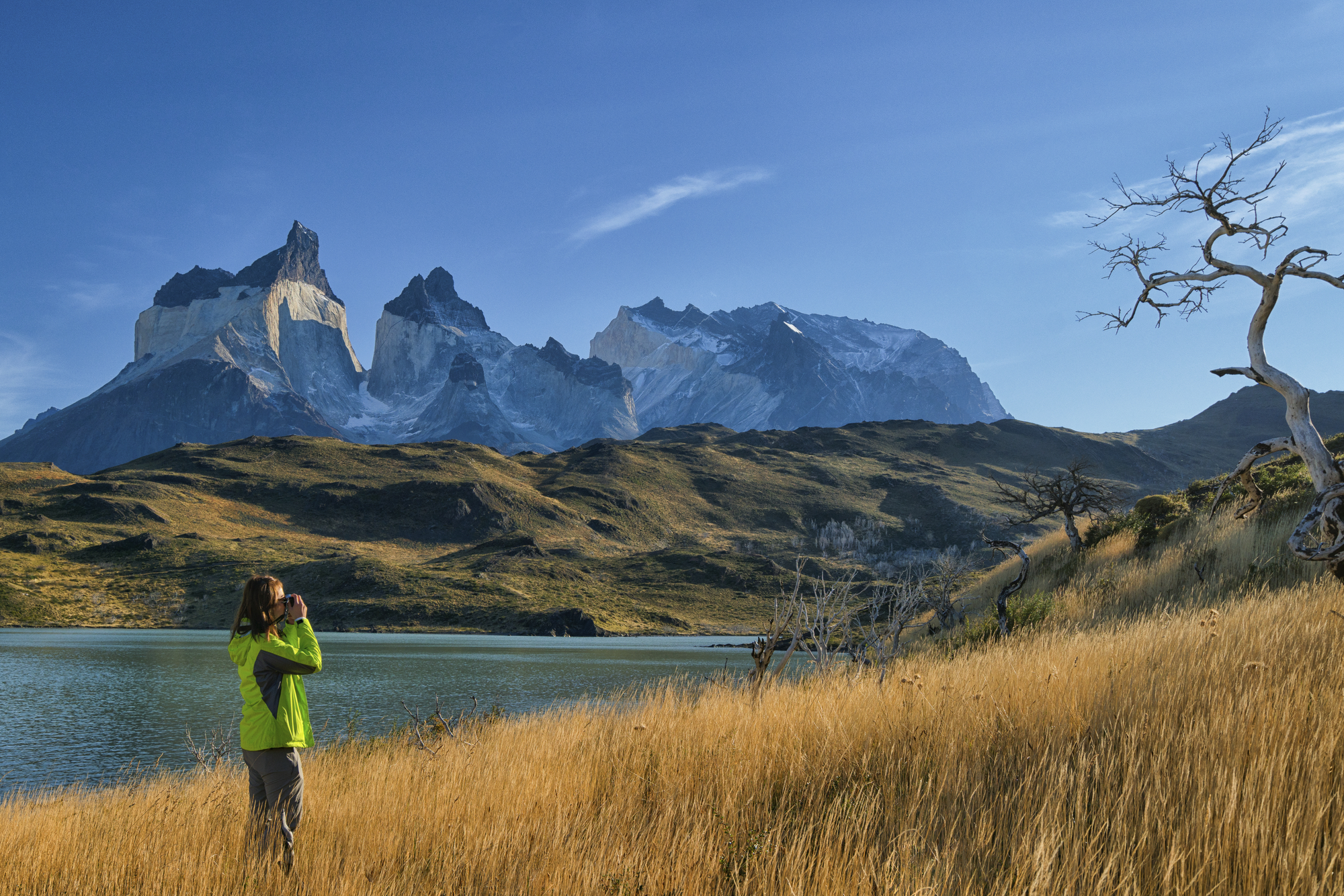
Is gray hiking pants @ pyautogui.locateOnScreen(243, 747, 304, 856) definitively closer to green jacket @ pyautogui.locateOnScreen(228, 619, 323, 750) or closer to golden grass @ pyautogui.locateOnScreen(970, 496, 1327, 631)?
green jacket @ pyautogui.locateOnScreen(228, 619, 323, 750)

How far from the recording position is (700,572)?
493 ft

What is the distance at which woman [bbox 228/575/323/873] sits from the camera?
5.50m

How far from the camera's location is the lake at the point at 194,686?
2394 cm

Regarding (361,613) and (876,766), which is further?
(361,613)

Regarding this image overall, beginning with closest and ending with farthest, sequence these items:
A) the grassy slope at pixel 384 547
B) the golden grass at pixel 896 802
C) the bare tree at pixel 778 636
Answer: the golden grass at pixel 896 802 < the bare tree at pixel 778 636 < the grassy slope at pixel 384 547

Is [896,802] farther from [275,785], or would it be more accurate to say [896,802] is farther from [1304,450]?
[1304,450]

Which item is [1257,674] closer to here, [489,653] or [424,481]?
[489,653]

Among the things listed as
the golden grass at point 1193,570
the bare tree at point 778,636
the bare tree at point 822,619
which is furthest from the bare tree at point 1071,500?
the bare tree at point 778,636

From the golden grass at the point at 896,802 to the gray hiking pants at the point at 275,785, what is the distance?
0.22m

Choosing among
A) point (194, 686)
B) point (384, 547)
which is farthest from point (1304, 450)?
point (384, 547)

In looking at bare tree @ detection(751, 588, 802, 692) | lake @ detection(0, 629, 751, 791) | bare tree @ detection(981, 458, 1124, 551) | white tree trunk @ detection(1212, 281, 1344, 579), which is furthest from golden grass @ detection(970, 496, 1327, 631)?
lake @ detection(0, 629, 751, 791)

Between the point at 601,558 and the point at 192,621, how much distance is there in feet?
233

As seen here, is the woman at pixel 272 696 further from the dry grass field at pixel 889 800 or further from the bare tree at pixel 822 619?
the bare tree at pixel 822 619

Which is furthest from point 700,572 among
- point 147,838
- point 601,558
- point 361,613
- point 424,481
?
point 147,838
